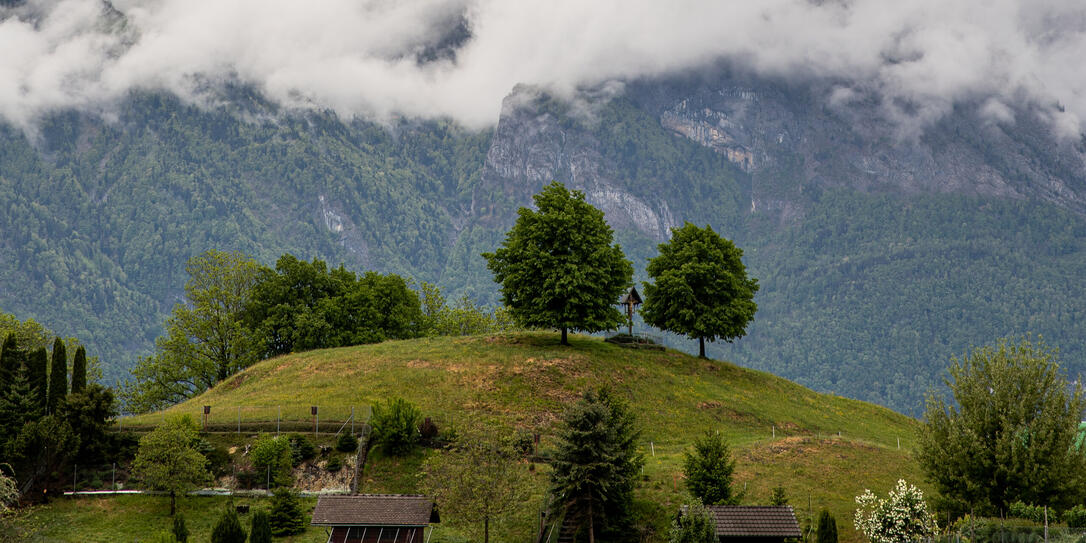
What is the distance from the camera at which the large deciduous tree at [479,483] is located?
51188 mm

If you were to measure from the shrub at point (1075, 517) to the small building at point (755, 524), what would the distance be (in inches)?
464

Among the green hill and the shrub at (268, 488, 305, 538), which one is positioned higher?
the green hill

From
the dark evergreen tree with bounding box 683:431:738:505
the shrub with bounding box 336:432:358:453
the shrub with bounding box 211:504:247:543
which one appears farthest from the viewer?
the shrub with bounding box 336:432:358:453

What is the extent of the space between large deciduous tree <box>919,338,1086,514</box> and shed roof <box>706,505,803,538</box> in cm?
791

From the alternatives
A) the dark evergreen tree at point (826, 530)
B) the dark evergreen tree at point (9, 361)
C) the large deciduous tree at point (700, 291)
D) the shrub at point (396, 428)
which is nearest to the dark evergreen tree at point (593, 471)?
the dark evergreen tree at point (826, 530)

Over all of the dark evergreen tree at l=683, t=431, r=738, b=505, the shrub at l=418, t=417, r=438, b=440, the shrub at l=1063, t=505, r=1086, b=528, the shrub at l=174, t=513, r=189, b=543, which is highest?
the shrub at l=418, t=417, r=438, b=440

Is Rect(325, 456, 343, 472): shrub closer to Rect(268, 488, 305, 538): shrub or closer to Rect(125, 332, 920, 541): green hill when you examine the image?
Rect(125, 332, 920, 541): green hill

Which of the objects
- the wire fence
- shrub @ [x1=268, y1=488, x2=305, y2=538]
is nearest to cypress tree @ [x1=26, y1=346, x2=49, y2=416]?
the wire fence

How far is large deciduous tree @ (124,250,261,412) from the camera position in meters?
96.1

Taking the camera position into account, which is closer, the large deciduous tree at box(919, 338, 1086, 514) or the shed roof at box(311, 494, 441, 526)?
the large deciduous tree at box(919, 338, 1086, 514)

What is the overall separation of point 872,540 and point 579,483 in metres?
14.5

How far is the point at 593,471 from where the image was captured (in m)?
51.4

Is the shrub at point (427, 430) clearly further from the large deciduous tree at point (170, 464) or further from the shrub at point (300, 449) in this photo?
the large deciduous tree at point (170, 464)

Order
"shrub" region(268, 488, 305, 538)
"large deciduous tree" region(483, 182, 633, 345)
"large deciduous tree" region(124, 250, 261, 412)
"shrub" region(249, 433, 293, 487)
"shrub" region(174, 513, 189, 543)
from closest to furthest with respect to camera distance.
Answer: "shrub" region(174, 513, 189, 543) < "shrub" region(268, 488, 305, 538) < "shrub" region(249, 433, 293, 487) < "large deciduous tree" region(483, 182, 633, 345) < "large deciduous tree" region(124, 250, 261, 412)
